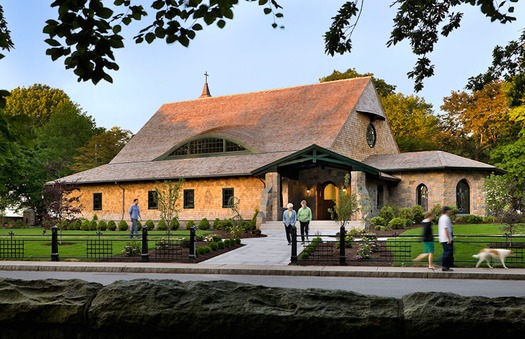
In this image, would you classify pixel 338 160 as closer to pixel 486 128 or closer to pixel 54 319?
pixel 486 128

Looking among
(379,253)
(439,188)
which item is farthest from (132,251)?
(439,188)

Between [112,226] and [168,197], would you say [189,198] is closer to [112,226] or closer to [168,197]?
[112,226]

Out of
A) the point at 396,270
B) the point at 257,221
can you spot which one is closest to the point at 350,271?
the point at 396,270

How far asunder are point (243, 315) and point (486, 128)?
5500cm

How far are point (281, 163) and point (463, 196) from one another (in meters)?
12.0

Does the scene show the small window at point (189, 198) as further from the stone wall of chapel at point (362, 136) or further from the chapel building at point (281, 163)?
the stone wall of chapel at point (362, 136)

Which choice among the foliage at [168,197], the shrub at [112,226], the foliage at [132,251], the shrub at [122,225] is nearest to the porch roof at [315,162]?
the foliage at [168,197]

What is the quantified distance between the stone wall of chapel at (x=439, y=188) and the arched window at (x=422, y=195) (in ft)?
1.40

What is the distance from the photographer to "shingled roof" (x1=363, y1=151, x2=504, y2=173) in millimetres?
35906

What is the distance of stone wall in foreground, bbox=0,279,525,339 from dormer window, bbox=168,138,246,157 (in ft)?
126

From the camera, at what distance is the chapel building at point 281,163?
3603cm

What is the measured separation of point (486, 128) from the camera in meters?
53.8

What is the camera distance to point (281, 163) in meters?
34.8

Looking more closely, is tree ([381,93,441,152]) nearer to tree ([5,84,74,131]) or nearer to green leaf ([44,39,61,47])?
tree ([5,84,74,131])
